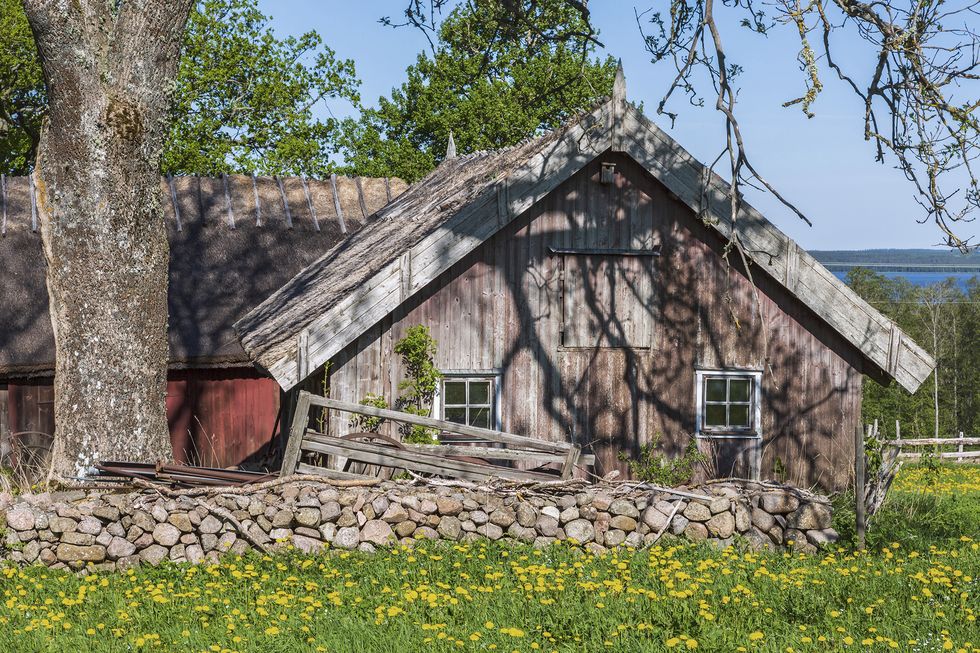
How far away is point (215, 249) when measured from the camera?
18.3 meters

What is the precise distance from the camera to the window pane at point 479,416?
12.3 m

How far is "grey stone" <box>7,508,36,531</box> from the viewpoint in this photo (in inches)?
363

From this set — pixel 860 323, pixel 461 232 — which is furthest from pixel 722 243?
pixel 461 232

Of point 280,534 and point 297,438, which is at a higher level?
point 297,438

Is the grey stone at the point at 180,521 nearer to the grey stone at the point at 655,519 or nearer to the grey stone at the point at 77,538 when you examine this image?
the grey stone at the point at 77,538

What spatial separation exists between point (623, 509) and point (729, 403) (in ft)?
11.4

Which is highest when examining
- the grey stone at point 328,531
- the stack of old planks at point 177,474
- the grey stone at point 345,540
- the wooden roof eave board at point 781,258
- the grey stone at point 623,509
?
the wooden roof eave board at point 781,258

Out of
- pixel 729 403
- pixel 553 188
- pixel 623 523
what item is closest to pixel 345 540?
pixel 623 523

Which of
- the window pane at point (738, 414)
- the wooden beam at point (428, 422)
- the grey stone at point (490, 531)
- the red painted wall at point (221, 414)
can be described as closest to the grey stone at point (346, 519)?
the wooden beam at point (428, 422)

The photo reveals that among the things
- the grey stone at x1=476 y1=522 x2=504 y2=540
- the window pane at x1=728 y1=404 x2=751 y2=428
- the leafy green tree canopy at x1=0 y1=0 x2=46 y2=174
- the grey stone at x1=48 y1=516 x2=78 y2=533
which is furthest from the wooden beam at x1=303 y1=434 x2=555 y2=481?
the leafy green tree canopy at x1=0 y1=0 x2=46 y2=174

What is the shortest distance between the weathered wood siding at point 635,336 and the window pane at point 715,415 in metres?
0.28

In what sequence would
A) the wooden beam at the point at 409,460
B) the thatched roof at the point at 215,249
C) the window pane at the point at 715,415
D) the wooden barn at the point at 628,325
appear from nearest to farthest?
the wooden beam at the point at 409,460, the wooden barn at the point at 628,325, the window pane at the point at 715,415, the thatched roof at the point at 215,249

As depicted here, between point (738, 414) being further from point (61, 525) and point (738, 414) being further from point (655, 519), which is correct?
point (61, 525)

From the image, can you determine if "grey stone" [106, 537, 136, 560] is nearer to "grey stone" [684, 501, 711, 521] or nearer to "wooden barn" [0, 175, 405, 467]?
"grey stone" [684, 501, 711, 521]
